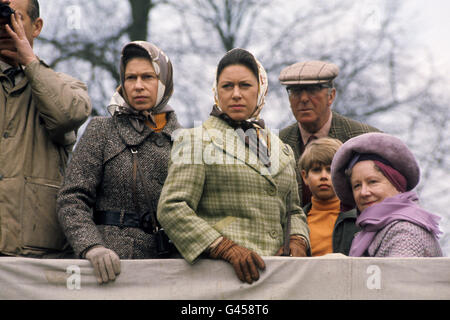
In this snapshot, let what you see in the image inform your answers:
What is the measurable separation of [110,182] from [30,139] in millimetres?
496

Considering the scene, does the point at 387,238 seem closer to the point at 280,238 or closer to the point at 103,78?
the point at 280,238

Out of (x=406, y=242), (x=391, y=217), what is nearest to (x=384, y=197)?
(x=391, y=217)

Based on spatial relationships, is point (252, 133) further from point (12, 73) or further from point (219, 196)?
point (12, 73)

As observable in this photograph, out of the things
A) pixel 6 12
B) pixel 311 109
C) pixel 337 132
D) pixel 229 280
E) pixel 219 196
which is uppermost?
pixel 6 12

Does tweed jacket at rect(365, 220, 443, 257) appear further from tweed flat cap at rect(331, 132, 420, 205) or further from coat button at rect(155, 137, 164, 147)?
coat button at rect(155, 137, 164, 147)

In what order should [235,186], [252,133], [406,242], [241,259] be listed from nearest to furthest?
1. [241,259]
2. [406,242]
3. [235,186]
4. [252,133]

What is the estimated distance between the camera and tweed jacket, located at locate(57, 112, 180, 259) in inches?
158

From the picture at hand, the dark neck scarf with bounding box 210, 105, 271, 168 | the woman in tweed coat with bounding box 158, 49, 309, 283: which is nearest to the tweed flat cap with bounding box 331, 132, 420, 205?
the woman in tweed coat with bounding box 158, 49, 309, 283

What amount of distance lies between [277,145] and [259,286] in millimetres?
843

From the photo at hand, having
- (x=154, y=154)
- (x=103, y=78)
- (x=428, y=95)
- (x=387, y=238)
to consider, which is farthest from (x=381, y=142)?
(x=428, y=95)

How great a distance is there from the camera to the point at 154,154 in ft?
14.0

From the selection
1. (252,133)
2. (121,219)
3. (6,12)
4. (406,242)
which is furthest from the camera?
(6,12)

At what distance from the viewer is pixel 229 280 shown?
3.78 meters

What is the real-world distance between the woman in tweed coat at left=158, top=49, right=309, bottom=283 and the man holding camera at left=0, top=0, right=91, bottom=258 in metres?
0.63
